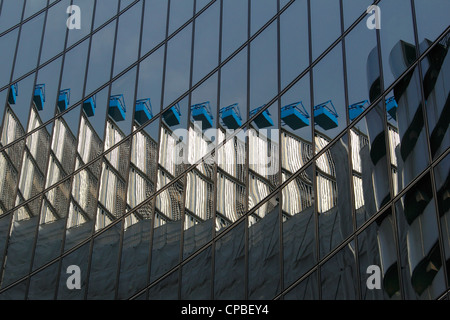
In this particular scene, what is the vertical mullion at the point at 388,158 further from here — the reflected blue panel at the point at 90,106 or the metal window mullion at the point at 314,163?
the reflected blue panel at the point at 90,106

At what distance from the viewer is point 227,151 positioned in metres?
19.9

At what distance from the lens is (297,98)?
19.1 metres

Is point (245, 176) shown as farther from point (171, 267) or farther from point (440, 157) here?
point (440, 157)

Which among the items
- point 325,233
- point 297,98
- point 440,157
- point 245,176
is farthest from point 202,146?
point 440,157

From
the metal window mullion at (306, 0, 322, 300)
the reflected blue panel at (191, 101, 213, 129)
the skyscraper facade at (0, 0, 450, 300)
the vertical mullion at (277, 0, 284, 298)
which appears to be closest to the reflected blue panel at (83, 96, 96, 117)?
the skyscraper facade at (0, 0, 450, 300)

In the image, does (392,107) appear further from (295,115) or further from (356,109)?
(295,115)

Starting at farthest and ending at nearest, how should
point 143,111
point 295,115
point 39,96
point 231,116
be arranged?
point 39,96 → point 143,111 → point 231,116 → point 295,115

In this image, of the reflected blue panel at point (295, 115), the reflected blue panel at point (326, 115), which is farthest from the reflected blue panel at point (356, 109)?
the reflected blue panel at point (295, 115)

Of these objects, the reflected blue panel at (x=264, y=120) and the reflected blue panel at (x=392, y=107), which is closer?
the reflected blue panel at (x=392, y=107)

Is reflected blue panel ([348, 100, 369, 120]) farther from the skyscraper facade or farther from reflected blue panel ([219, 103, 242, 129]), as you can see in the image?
reflected blue panel ([219, 103, 242, 129])

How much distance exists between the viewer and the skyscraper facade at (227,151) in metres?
16.4

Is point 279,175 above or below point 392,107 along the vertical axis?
below

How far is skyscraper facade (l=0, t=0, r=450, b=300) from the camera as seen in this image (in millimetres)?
16438

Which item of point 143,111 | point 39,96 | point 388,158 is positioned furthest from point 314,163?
point 39,96
